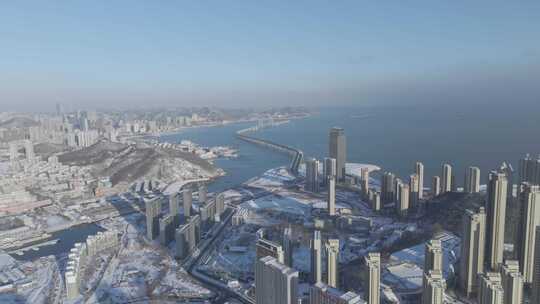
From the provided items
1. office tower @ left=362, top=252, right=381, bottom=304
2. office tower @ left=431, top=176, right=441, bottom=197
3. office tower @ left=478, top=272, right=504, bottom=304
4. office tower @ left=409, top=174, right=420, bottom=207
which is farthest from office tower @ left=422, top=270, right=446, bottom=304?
office tower @ left=431, top=176, right=441, bottom=197

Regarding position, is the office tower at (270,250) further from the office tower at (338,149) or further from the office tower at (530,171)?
the office tower at (338,149)

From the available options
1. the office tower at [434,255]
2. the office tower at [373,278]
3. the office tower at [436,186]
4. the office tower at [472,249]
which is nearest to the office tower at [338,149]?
the office tower at [436,186]

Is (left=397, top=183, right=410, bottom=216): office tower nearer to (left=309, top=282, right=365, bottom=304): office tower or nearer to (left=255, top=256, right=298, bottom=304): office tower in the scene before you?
(left=255, top=256, right=298, bottom=304): office tower

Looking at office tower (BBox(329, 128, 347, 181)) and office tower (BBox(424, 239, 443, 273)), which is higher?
office tower (BBox(329, 128, 347, 181))

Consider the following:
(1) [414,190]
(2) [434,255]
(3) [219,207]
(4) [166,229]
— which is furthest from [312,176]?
(2) [434,255]

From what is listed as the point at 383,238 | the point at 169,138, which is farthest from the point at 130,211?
the point at 169,138

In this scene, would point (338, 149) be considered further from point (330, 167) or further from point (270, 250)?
point (270, 250)

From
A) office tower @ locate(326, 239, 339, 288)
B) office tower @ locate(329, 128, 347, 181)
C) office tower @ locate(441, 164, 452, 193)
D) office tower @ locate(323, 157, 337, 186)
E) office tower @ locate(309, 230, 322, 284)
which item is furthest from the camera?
office tower @ locate(329, 128, 347, 181)
